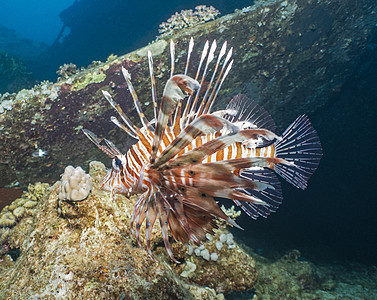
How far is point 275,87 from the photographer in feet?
17.0

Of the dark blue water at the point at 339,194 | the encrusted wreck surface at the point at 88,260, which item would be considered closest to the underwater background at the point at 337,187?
the dark blue water at the point at 339,194

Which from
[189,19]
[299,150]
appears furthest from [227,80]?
[299,150]

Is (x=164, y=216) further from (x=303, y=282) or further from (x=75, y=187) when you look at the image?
(x=303, y=282)

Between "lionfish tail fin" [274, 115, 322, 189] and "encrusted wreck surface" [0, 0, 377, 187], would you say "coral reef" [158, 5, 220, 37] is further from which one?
"lionfish tail fin" [274, 115, 322, 189]

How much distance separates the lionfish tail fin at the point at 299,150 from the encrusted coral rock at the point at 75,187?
194cm

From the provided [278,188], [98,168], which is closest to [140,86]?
[98,168]

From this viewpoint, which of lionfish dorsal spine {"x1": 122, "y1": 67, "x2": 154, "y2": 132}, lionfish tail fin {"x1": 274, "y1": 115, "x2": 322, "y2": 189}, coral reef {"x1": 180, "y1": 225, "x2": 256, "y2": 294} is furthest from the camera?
coral reef {"x1": 180, "y1": 225, "x2": 256, "y2": 294}

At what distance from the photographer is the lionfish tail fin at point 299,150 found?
240 centimetres

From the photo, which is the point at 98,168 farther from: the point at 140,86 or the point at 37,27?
the point at 37,27

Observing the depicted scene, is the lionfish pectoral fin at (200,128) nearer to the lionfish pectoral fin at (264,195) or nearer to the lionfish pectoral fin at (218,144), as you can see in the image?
the lionfish pectoral fin at (218,144)

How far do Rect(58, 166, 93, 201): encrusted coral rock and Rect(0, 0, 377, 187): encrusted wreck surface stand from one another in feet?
6.27

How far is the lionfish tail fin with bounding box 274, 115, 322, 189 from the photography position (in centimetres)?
240

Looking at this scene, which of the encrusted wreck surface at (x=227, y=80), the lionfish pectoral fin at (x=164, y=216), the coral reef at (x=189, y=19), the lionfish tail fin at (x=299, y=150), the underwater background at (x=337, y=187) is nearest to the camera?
the lionfish pectoral fin at (x=164, y=216)

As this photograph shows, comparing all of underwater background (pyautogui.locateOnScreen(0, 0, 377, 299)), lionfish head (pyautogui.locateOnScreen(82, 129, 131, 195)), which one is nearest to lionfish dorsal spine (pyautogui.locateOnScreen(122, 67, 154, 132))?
lionfish head (pyautogui.locateOnScreen(82, 129, 131, 195))
